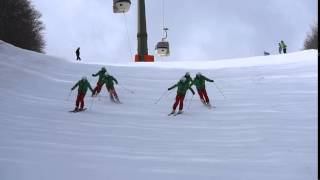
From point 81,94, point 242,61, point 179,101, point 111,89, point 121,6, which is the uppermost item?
point 121,6

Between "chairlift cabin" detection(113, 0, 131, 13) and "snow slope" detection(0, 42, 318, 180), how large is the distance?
37.9 feet

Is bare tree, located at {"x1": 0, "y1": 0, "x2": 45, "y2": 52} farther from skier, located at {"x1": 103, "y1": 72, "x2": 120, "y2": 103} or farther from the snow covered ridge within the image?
skier, located at {"x1": 103, "y1": 72, "x2": 120, "y2": 103}

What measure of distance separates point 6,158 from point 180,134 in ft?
15.8

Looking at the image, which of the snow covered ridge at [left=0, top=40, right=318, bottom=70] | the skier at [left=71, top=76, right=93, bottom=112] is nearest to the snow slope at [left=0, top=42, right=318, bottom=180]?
the skier at [left=71, top=76, right=93, bottom=112]

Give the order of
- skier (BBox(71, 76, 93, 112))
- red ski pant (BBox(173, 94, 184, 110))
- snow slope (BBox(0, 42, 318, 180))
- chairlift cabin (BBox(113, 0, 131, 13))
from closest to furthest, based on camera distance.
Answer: snow slope (BBox(0, 42, 318, 180)), red ski pant (BBox(173, 94, 184, 110)), skier (BBox(71, 76, 93, 112)), chairlift cabin (BBox(113, 0, 131, 13))

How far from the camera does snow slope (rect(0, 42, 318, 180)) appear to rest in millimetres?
12305

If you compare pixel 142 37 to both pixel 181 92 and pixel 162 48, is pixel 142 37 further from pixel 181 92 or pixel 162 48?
pixel 181 92

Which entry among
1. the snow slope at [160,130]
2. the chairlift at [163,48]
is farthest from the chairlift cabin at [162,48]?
the snow slope at [160,130]

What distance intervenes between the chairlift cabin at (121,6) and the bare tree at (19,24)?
1671 cm

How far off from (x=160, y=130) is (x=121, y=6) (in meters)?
23.4

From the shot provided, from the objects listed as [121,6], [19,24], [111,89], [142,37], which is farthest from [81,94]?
[19,24]

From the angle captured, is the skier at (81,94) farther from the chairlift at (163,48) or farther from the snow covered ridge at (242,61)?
the chairlift at (163,48)

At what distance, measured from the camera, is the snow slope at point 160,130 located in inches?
484

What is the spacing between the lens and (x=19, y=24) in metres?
55.4
